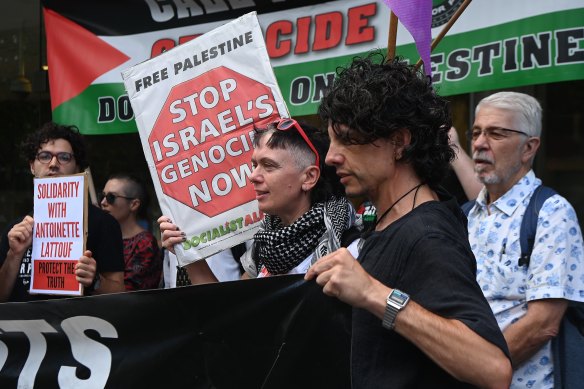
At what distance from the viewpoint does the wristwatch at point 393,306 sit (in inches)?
71.3

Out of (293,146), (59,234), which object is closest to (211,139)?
(293,146)

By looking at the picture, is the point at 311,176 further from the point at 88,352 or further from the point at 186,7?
the point at 186,7

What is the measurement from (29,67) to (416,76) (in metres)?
5.86

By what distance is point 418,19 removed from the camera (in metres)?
2.83

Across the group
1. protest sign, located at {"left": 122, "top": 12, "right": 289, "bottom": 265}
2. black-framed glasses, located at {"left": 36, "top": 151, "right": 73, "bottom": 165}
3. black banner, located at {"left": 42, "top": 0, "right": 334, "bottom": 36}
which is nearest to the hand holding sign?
black-framed glasses, located at {"left": 36, "top": 151, "right": 73, "bottom": 165}

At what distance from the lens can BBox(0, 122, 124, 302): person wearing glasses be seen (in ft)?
12.4

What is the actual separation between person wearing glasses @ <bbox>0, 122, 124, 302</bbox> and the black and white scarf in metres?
1.06

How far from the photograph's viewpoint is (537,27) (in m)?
3.91

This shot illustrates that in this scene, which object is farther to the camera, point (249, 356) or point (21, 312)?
point (21, 312)

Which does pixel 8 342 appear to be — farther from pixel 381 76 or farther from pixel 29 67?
pixel 29 67

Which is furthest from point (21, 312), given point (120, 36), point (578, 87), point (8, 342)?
point (578, 87)

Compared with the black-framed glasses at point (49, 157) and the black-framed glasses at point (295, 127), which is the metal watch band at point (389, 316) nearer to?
the black-framed glasses at point (295, 127)

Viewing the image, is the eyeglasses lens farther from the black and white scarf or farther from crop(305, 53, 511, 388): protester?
crop(305, 53, 511, 388): protester

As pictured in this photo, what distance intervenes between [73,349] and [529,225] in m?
1.81
